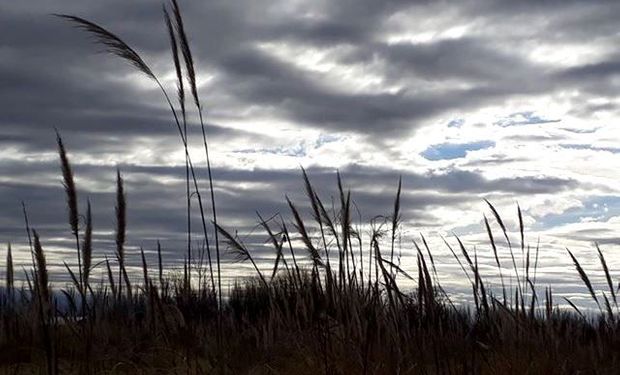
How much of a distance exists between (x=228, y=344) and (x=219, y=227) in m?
2.01

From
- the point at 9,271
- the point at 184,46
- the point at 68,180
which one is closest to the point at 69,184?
the point at 68,180

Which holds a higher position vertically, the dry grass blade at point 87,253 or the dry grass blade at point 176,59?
the dry grass blade at point 176,59

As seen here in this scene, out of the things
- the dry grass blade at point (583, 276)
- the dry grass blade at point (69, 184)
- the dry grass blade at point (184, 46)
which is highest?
the dry grass blade at point (184, 46)

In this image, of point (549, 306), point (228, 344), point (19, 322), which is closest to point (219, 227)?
point (228, 344)

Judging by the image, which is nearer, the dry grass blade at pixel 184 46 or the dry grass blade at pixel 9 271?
the dry grass blade at pixel 184 46

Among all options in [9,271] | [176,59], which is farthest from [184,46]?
[9,271]

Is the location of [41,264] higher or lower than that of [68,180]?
lower

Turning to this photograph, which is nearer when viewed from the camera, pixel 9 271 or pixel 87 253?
pixel 87 253

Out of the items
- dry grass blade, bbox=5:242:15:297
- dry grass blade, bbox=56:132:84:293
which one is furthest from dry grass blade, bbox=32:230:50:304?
dry grass blade, bbox=5:242:15:297

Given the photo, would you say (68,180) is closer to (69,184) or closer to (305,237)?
(69,184)

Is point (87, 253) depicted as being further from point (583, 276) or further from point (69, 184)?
point (583, 276)

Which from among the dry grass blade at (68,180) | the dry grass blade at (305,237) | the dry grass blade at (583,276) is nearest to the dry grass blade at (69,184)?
the dry grass blade at (68,180)

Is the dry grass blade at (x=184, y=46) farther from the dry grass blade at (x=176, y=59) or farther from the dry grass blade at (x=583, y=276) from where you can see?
the dry grass blade at (x=583, y=276)

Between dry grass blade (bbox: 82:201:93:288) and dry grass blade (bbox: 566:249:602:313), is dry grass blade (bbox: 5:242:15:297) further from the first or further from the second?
dry grass blade (bbox: 566:249:602:313)
